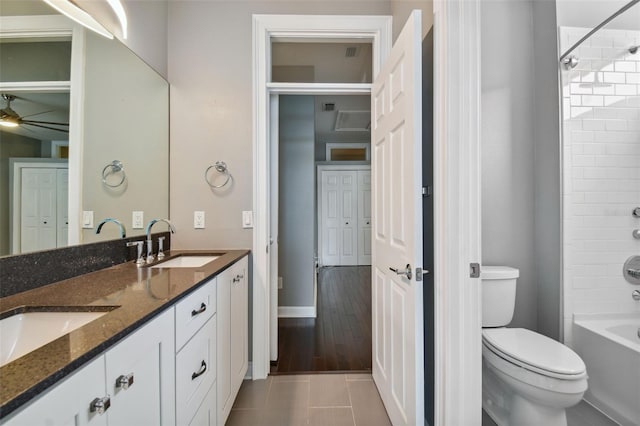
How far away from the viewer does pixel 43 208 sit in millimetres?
1086

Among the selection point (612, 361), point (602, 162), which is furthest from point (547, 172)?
point (612, 361)

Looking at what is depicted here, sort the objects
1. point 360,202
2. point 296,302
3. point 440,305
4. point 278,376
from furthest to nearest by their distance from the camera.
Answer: point 360,202 < point 296,302 < point 278,376 < point 440,305

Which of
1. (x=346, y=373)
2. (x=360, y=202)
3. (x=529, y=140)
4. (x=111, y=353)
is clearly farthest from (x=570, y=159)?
(x=360, y=202)

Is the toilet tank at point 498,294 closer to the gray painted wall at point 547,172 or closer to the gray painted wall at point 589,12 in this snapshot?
the gray painted wall at point 547,172

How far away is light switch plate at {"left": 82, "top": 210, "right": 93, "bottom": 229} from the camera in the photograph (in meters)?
1.29

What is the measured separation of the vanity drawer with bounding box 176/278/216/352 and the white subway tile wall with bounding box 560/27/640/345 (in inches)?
83.0

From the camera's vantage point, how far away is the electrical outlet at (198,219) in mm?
1986

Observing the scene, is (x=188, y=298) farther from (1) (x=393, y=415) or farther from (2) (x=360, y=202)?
(2) (x=360, y=202)

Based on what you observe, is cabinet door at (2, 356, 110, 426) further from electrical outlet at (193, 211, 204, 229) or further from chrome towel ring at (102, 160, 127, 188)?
electrical outlet at (193, 211, 204, 229)

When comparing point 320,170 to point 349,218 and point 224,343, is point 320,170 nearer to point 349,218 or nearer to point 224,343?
point 349,218

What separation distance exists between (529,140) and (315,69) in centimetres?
201

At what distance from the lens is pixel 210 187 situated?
1993 millimetres

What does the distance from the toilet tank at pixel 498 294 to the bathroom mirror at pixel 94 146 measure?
7.02 feet

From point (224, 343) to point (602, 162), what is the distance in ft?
8.34
